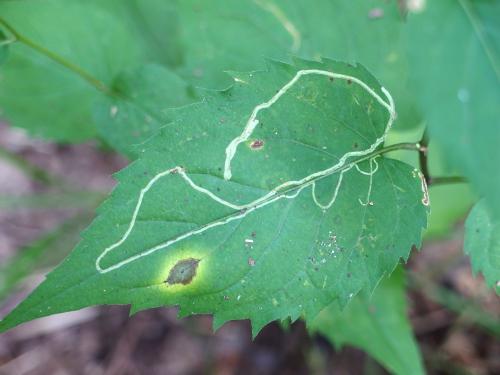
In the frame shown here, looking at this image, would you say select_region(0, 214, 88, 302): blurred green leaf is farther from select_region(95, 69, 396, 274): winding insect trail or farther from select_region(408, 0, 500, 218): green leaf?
select_region(408, 0, 500, 218): green leaf

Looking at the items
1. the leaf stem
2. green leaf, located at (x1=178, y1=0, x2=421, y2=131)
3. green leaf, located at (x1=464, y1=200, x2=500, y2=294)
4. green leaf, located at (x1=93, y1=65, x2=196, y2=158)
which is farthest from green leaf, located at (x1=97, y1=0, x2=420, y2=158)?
green leaf, located at (x1=464, y1=200, x2=500, y2=294)

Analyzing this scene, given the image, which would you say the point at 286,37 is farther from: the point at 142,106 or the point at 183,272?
the point at 183,272

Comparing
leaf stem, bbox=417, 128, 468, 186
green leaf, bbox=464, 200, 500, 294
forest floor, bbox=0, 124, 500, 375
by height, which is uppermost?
leaf stem, bbox=417, 128, 468, 186

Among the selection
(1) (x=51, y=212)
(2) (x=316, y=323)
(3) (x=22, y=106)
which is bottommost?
(1) (x=51, y=212)

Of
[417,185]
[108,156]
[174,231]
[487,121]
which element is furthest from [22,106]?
[487,121]

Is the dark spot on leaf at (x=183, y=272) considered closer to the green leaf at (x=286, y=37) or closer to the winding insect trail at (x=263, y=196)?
the winding insect trail at (x=263, y=196)

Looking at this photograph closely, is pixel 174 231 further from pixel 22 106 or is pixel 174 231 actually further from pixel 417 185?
pixel 22 106
